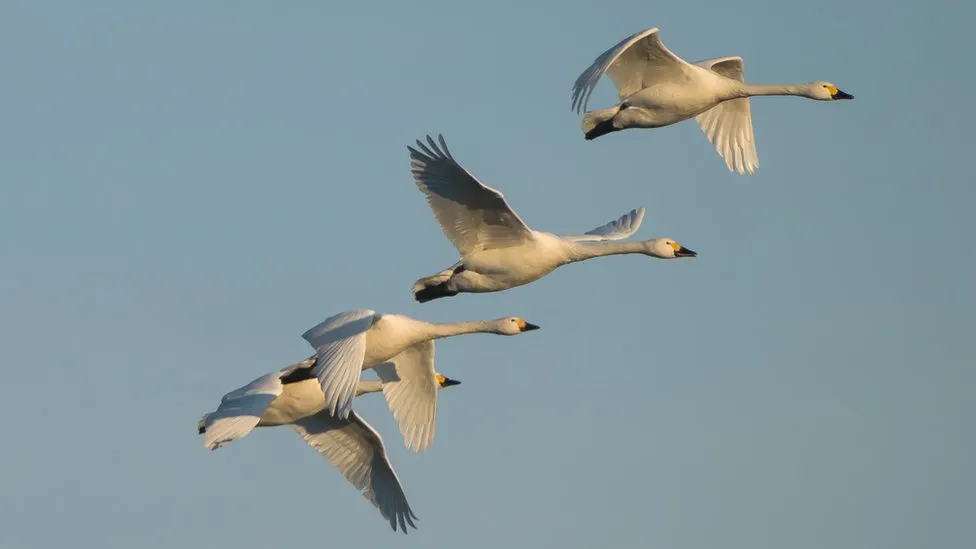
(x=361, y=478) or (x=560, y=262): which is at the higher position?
(x=560, y=262)

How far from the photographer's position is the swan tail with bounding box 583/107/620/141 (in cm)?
3067

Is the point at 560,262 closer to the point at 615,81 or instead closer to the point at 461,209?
the point at 461,209

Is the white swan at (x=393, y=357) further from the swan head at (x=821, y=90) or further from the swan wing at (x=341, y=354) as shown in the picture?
the swan head at (x=821, y=90)

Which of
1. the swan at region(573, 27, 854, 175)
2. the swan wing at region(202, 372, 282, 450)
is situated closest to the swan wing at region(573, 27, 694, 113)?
the swan at region(573, 27, 854, 175)

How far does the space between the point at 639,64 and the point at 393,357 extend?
5.39 meters

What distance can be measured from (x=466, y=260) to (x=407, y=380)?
2663 mm

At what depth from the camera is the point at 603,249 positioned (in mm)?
29484

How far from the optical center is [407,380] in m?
30.6

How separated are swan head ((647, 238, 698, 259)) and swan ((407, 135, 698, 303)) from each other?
3.67 ft

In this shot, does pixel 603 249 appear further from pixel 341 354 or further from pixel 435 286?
pixel 341 354

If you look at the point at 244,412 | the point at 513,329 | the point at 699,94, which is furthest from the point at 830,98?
the point at 244,412

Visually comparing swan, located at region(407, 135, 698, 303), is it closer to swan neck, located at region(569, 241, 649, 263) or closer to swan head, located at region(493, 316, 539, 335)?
swan neck, located at region(569, 241, 649, 263)

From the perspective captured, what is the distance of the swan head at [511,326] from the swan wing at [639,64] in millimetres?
3396

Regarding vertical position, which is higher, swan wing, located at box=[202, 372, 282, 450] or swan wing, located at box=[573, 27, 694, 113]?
swan wing, located at box=[573, 27, 694, 113]
